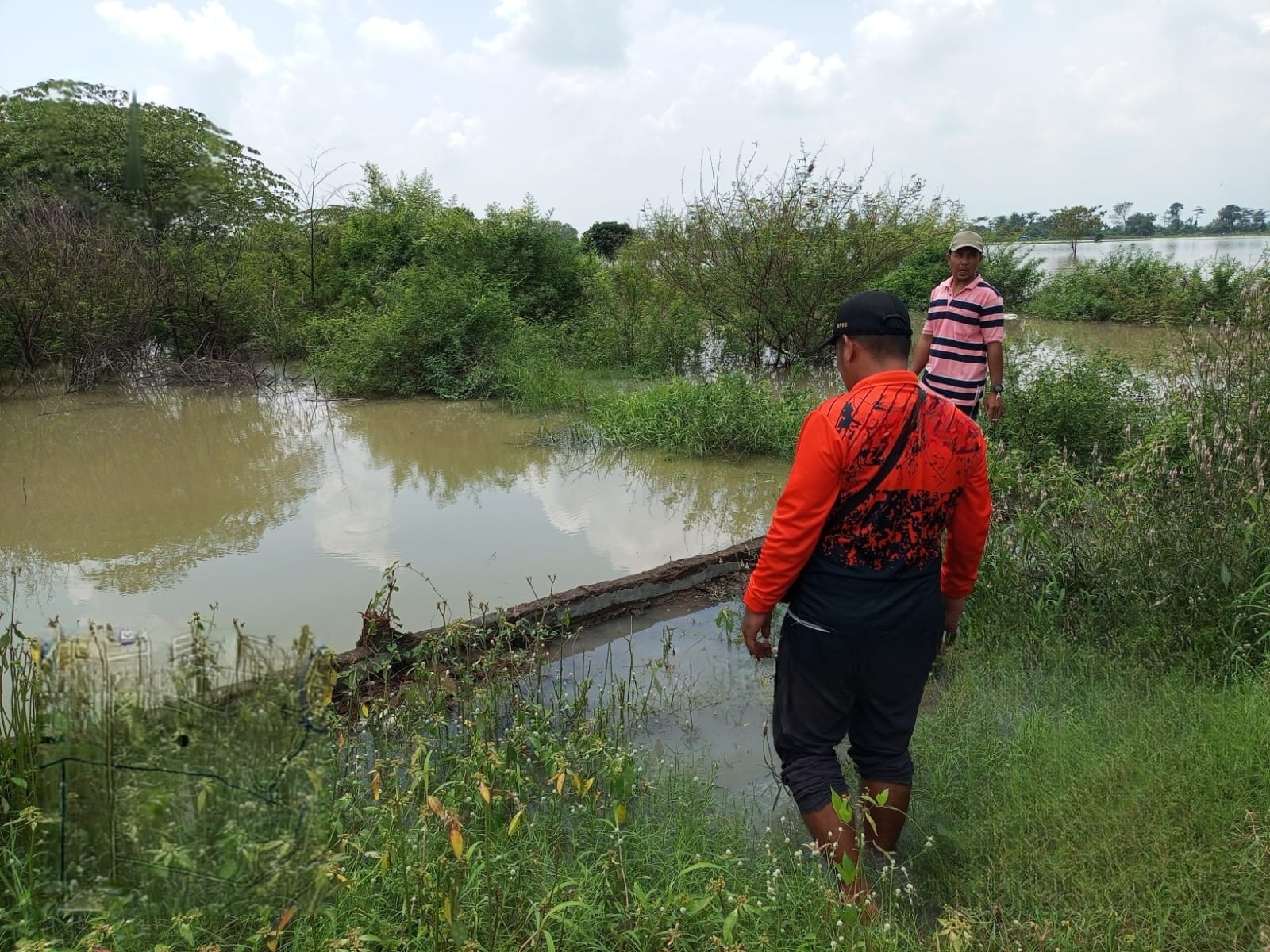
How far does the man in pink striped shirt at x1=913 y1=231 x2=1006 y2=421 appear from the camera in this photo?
4480 mm

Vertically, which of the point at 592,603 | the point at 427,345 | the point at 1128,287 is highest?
the point at 1128,287

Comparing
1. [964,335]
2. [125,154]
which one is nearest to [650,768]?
[125,154]

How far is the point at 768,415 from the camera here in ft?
27.3

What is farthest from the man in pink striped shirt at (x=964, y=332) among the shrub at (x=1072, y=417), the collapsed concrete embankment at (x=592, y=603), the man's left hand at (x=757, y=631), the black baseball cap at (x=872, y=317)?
the man's left hand at (x=757, y=631)

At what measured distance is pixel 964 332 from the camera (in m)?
4.54

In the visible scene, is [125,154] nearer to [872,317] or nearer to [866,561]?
[872,317]

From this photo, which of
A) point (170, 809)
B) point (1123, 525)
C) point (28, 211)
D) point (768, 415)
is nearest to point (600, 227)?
point (28, 211)

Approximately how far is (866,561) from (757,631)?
40 centimetres

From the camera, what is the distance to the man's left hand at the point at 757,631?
2.34 m

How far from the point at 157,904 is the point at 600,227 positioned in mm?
32097

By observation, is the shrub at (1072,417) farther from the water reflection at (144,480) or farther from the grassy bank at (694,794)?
the water reflection at (144,480)

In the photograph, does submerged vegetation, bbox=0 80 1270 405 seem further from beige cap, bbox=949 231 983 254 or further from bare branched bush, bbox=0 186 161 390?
beige cap, bbox=949 231 983 254

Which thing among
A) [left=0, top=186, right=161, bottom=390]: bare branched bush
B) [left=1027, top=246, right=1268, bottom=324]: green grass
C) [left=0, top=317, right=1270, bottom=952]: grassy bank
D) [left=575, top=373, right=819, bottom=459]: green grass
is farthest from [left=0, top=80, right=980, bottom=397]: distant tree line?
[left=0, top=317, right=1270, bottom=952]: grassy bank

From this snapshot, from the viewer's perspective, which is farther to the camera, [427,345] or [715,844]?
[427,345]
